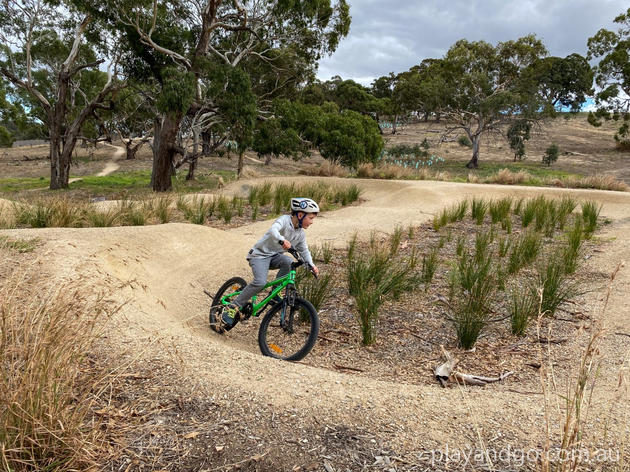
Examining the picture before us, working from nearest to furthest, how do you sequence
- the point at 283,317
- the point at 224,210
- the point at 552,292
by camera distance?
the point at 283,317, the point at 552,292, the point at 224,210

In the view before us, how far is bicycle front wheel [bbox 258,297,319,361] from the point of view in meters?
4.00

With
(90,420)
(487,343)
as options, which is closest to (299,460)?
(90,420)

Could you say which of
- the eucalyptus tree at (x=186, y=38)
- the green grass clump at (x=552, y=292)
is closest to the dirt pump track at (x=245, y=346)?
the green grass clump at (x=552, y=292)

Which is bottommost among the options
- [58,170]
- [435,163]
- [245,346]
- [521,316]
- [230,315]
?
[245,346]

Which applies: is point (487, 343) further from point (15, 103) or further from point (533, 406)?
point (15, 103)

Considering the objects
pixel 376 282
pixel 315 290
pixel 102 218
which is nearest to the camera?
pixel 315 290

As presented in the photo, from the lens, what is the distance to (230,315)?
4543 mm

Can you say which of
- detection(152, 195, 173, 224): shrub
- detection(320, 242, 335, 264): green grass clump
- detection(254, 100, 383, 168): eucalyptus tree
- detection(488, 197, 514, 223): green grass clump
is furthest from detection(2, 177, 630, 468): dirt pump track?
detection(254, 100, 383, 168): eucalyptus tree

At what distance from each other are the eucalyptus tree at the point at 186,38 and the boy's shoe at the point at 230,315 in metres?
10.7

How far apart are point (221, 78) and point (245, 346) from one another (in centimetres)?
1271

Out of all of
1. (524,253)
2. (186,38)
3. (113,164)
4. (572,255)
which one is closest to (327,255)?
(524,253)

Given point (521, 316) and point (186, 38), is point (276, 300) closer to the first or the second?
point (521, 316)

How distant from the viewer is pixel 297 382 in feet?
10.2

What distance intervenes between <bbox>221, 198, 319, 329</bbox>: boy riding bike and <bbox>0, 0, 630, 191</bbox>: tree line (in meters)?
10.7
